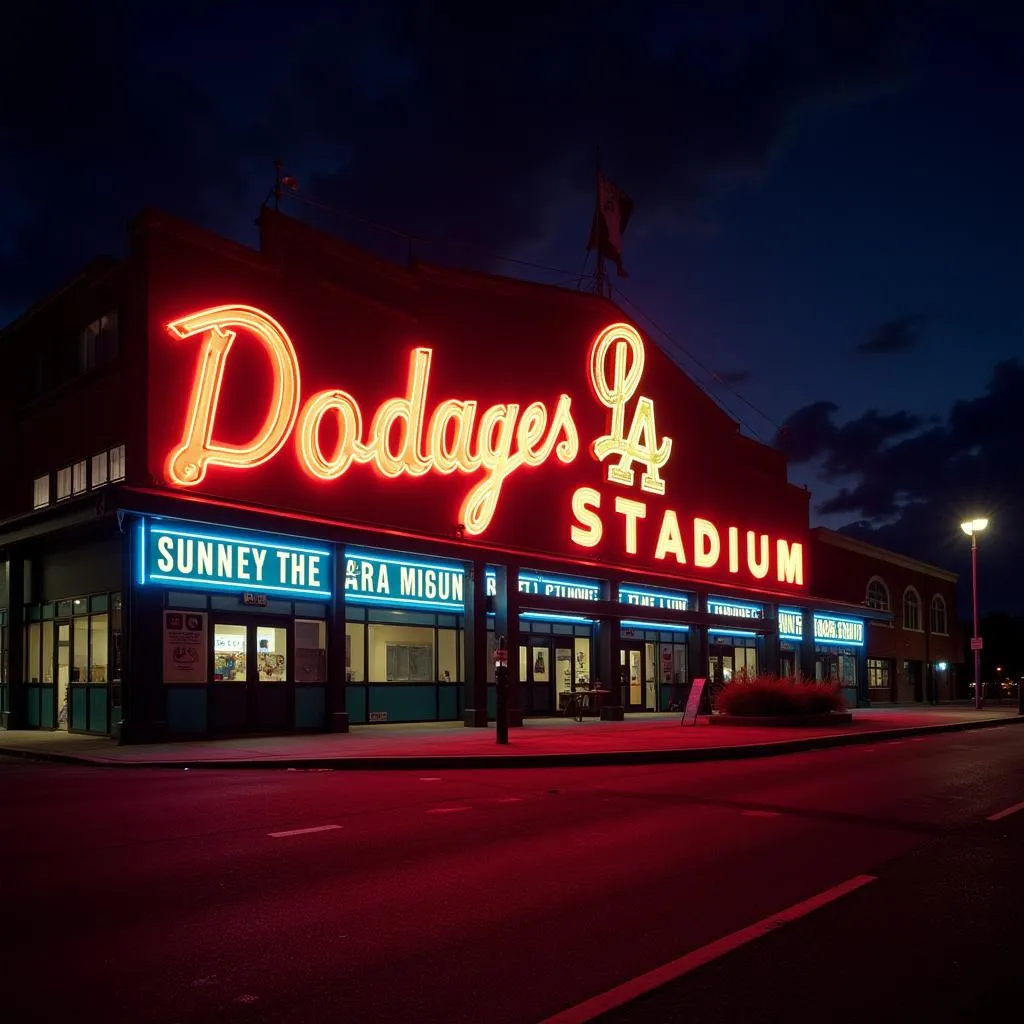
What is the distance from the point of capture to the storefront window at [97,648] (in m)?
23.3

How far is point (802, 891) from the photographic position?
25.8ft

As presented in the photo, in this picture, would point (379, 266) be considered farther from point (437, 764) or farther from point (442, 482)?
point (437, 764)

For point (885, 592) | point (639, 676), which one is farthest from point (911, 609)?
point (639, 676)

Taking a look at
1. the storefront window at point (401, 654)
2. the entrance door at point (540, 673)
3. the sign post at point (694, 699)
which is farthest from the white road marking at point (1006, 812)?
the entrance door at point (540, 673)

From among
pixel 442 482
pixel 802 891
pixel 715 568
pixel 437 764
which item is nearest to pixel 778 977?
pixel 802 891

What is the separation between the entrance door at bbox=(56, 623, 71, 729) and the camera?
24.8m

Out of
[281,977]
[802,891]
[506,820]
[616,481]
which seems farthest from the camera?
[616,481]

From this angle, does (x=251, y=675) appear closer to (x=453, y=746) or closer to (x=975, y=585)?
(x=453, y=746)

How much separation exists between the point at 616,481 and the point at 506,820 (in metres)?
23.8

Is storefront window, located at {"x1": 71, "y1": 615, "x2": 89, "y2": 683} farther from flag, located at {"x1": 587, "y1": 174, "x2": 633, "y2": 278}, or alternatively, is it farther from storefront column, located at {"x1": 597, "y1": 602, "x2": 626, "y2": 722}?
flag, located at {"x1": 587, "y1": 174, "x2": 633, "y2": 278}

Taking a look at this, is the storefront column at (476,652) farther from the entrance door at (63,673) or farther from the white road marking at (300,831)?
the white road marking at (300,831)

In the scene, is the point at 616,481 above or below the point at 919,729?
above

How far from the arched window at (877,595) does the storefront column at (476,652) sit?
33896 mm

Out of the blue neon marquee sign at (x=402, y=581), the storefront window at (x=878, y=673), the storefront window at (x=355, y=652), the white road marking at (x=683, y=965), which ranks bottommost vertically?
the storefront window at (x=878, y=673)
